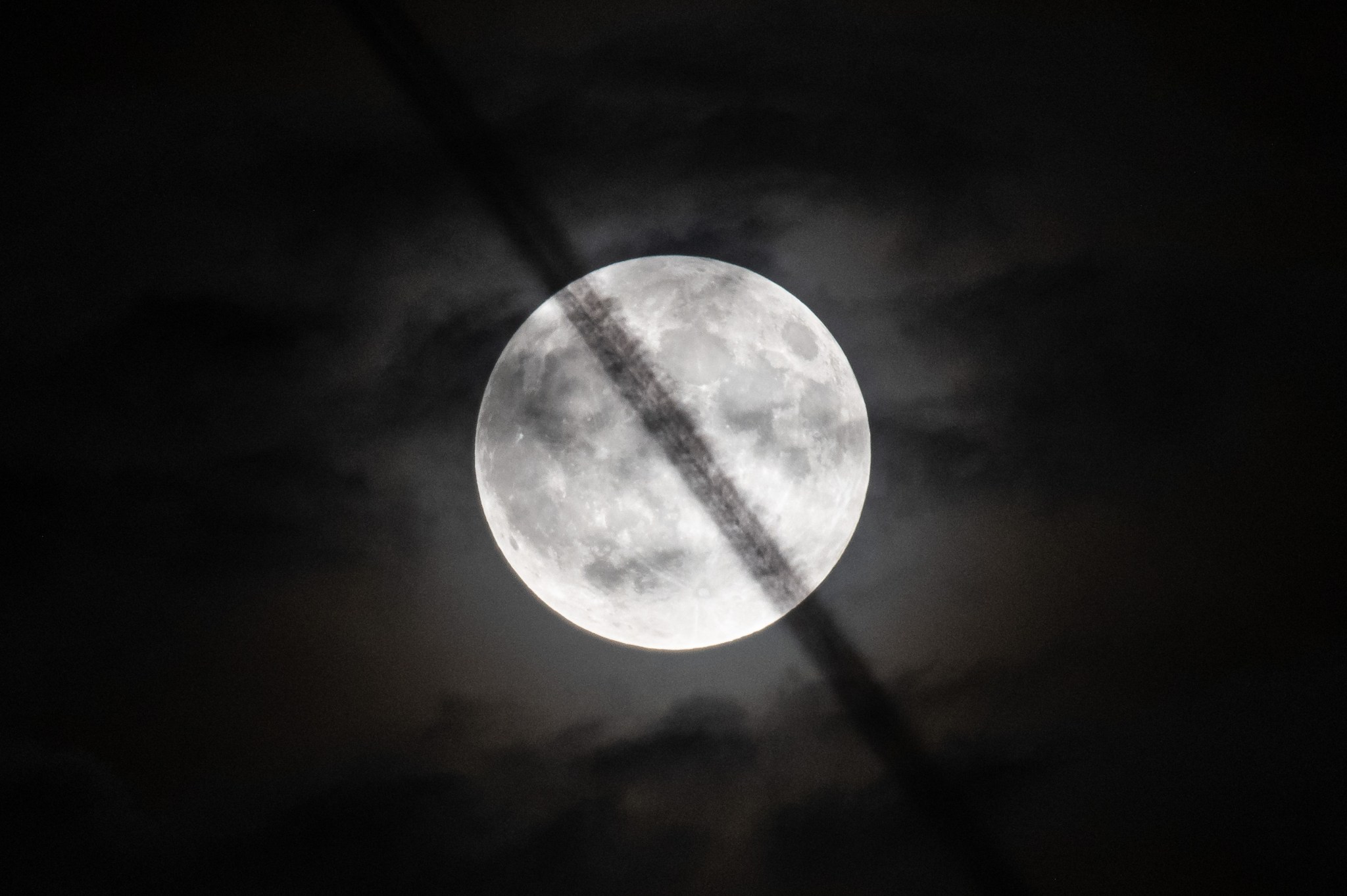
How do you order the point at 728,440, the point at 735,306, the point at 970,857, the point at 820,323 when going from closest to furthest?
the point at 728,440 → the point at 735,306 → the point at 820,323 → the point at 970,857

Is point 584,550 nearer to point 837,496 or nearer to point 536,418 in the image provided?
point 536,418

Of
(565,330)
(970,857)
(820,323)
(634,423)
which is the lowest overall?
(970,857)

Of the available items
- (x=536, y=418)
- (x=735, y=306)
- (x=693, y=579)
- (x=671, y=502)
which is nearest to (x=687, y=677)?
(x=693, y=579)

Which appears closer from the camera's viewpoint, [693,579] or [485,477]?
[693,579]

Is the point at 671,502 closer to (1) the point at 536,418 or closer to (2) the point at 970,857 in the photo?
(1) the point at 536,418

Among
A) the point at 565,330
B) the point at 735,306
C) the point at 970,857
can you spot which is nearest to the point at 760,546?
the point at 735,306

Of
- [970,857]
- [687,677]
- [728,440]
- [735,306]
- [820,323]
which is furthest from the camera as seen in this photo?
[970,857]

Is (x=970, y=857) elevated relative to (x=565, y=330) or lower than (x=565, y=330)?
lower
